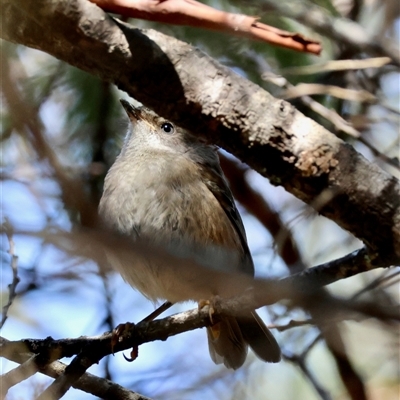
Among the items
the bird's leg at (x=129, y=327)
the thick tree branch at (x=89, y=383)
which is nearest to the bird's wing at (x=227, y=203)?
the bird's leg at (x=129, y=327)

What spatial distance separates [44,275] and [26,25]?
4.58ft

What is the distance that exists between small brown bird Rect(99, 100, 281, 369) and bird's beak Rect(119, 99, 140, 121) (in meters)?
0.35

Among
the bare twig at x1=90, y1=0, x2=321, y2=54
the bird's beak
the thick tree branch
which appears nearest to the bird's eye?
the bird's beak

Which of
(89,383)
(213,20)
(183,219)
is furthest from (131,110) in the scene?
(89,383)

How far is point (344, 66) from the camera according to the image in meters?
4.48

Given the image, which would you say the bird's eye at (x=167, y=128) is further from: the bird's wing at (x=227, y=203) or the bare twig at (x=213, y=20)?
the bare twig at (x=213, y=20)

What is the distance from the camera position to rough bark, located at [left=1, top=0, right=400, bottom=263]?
9.77 ft

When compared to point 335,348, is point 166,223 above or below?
above

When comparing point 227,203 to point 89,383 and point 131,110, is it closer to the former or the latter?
point 131,110

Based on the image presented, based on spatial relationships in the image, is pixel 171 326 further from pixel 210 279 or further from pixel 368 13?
pixel 368 13

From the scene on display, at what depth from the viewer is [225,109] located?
3.10 meters

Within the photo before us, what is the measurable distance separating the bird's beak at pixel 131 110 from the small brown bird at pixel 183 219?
1.15ft

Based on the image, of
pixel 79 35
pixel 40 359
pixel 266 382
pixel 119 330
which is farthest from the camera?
→ pixel 266 382

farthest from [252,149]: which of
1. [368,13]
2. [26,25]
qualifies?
[368,13]
